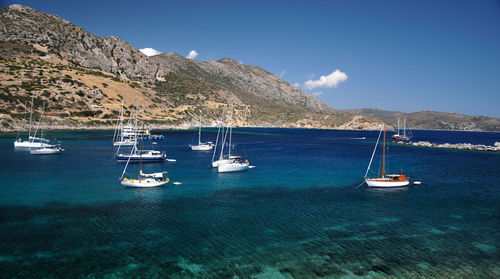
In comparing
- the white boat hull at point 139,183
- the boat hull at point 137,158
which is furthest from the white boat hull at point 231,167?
the boat hull at point 137,158

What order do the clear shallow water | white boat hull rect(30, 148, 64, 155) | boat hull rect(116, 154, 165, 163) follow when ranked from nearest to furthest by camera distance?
the clear shallow water < boat hull rect(116, 154, 165, 163) < white boat hull rect(30, 148, 64, 155)

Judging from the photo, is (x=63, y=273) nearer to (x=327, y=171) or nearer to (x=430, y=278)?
(x=430, y=278)

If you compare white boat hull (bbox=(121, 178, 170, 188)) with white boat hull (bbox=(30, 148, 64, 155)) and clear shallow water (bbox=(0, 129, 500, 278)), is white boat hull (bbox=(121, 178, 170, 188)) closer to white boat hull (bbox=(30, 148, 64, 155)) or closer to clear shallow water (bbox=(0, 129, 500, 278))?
clear shallow water (bbox=(0, 129, 500, 278))

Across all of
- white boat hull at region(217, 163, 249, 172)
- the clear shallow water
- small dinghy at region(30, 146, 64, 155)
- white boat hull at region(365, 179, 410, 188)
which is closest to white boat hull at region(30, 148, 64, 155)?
small dinghy at region(30, 146, 64, 155)

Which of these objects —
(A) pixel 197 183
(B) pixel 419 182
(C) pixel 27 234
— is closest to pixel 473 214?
(B) pixel 419 182

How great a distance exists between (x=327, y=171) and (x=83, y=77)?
163676 mm

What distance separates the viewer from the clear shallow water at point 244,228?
1948cm

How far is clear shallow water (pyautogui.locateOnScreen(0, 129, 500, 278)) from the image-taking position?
63.9ft

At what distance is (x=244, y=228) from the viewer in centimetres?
2667

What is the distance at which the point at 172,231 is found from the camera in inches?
1005

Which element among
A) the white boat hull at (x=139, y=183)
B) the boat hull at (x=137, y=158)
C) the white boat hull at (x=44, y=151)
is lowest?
the white boat hull at (x=139, y=183)

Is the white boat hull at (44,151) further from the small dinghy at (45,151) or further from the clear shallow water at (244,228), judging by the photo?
the clear shallow water at (244,228)

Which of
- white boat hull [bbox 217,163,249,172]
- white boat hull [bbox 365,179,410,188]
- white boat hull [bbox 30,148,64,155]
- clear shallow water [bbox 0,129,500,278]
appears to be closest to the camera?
clear shallow water [bbox 0,129,500,278]

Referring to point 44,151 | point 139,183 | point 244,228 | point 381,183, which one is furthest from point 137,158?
point 381,183
